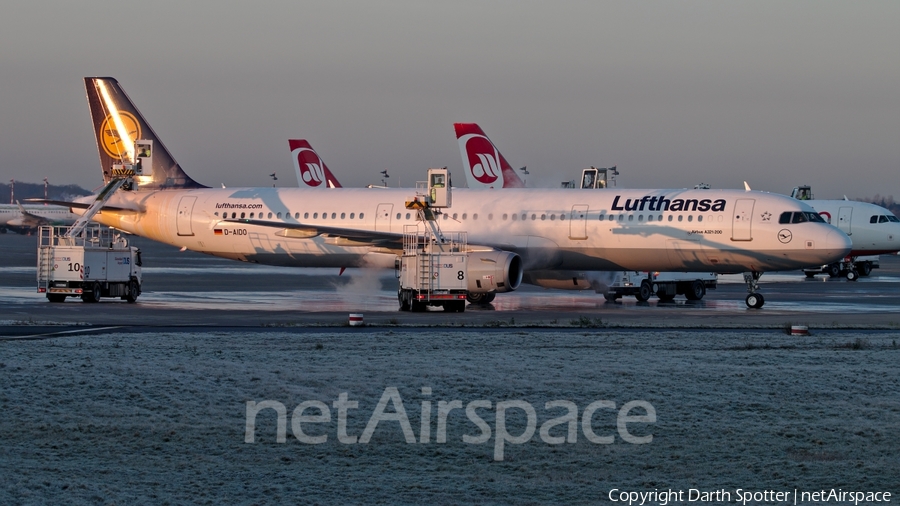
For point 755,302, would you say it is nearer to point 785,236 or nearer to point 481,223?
point 785,236

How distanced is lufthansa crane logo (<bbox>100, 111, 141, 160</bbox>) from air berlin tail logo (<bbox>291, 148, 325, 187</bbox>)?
38043 mm

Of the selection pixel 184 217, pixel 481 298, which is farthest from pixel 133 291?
pixel 481 298

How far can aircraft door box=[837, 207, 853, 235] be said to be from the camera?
178ft

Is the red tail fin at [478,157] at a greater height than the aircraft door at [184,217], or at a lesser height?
greater

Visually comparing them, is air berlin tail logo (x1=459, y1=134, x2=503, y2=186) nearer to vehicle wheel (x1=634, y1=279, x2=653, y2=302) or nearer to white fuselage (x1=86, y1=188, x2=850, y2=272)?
white fuselage (x1=86, y1=188, x2=850, y2=272)

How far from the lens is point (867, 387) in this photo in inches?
565

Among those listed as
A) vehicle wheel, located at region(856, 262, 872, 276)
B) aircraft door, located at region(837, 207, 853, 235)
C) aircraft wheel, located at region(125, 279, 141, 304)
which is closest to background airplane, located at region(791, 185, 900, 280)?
aircraft door, located at region(837, 207, 853, 235)

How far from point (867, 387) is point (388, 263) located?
76.9ft

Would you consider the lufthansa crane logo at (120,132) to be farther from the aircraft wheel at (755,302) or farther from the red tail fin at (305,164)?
the red tail fin at (305,164)

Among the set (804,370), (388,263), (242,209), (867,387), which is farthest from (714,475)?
(242,209)

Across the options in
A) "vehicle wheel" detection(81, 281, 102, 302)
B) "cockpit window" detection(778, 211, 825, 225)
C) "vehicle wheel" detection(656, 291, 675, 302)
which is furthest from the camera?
"vehicle wheel" detection(656, 291, 675, 302)

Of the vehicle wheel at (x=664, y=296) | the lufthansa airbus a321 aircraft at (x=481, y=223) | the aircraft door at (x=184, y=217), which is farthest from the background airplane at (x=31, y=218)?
the vehicle wheel at (x=664, y=296)

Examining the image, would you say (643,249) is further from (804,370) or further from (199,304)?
(804,370)

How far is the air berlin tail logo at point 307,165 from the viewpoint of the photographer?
7807 centimetres
